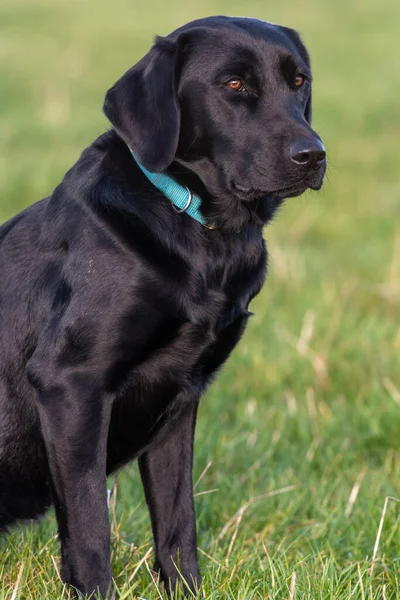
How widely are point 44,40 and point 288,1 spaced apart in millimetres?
8162

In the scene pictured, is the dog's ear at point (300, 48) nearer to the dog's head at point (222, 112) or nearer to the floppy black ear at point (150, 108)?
the dog's head at point (222, 112)

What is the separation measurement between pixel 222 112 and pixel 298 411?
211 cm

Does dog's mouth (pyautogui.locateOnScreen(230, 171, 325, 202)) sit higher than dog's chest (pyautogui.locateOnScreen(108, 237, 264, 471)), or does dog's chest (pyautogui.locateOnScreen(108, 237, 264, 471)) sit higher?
dog's mouth (pyautogui.locateOnScreen(230, 171, 325, 202))

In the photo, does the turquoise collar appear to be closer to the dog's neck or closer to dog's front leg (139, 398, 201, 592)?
the dog's neck

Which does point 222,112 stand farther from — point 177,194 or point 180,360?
point 180,360

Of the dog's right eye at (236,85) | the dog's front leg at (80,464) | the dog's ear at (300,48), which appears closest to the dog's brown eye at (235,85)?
the dog's right eye at (236,85)

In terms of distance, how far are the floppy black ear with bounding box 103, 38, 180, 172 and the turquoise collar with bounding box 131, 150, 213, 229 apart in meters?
0.08

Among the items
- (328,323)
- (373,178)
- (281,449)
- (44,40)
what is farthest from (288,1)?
(281,449)

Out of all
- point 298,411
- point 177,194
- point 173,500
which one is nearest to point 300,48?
point 177,194

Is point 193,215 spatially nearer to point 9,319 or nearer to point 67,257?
point 67,257

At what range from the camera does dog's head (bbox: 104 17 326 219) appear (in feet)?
8.78

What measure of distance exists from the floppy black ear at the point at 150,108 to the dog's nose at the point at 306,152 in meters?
0.33

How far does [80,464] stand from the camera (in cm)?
259

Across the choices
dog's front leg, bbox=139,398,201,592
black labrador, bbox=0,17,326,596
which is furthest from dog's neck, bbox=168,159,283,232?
dog's front leg, bbox=139,398,201,592
